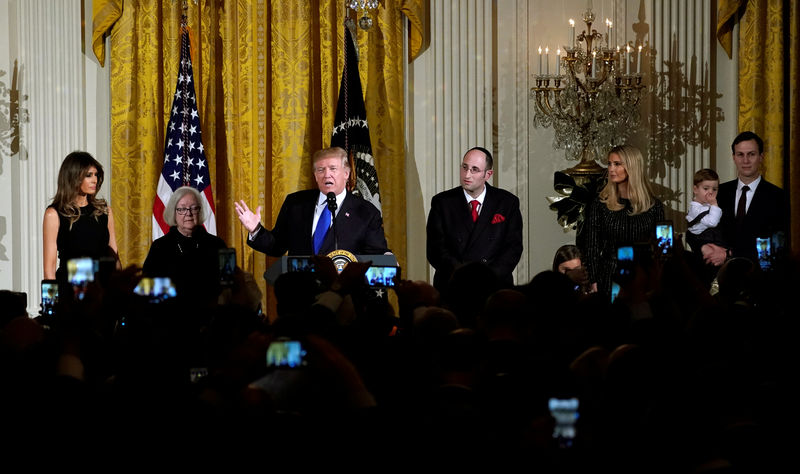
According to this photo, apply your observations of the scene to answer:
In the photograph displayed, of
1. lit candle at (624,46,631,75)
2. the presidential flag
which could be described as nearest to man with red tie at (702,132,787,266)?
lit candle at (624,46,631,75)

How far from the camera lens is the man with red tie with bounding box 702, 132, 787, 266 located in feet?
15.8

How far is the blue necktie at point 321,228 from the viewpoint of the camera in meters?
4.78

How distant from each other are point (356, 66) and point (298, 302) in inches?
179

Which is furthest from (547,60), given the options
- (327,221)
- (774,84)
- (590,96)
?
(327,221)

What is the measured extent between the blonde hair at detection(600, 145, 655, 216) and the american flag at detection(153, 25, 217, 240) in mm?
2429

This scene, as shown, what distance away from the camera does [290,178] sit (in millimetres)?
6016

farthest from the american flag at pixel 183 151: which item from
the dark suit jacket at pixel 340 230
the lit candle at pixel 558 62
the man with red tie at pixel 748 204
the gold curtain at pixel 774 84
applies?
the gold curtain at pixel 774 84

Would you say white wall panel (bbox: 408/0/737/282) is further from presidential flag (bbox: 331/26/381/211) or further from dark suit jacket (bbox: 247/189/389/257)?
dark suit jacket (bbox: 247/189/389/257)

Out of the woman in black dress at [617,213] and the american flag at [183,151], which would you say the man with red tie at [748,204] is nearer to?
the woman in black dress at [617,213]

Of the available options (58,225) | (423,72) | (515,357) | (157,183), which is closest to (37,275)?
(157,183)

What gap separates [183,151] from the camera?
19.0ft

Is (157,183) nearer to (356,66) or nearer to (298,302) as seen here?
(356,66)

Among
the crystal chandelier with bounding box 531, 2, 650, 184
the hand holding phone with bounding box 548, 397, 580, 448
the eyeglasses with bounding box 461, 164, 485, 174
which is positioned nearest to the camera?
the hand holding phone with bounding box 548, 397, 580, 448

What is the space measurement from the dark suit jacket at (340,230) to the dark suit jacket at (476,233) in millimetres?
294
